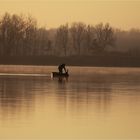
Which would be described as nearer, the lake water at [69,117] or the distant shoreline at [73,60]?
the lake water at [69,117]

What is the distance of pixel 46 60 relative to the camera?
118250 mm

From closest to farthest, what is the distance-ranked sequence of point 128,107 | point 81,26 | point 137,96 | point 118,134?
point 118,134
point 128,107
point 137,96
point 81,26

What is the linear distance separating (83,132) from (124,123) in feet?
6.77

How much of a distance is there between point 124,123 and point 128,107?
3.98m

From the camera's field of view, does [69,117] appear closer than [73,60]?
Yes

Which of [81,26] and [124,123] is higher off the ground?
[81,26]

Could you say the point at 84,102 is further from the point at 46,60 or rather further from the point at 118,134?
the point at 46,60

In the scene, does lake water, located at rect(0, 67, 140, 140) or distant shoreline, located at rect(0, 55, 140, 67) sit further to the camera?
distant shoreline, located at rect(0, 55, 140, 67)

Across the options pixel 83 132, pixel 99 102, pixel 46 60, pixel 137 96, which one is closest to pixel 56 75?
pixel 137 96

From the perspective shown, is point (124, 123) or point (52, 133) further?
point (124, 123)

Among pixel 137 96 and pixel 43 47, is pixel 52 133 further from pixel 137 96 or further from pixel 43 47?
pixel 43 47

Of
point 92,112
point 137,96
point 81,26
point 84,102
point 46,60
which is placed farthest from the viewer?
point 81,26

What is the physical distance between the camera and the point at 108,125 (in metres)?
14.8

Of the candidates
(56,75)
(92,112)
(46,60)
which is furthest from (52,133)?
(46,60)
